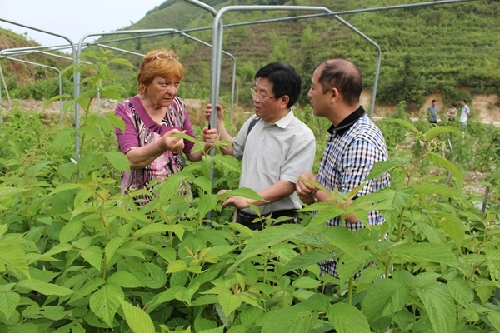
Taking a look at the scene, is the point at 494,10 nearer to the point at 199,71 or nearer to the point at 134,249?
the point at 199,71

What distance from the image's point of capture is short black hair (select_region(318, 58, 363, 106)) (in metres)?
2.04

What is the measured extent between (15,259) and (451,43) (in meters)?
45.7

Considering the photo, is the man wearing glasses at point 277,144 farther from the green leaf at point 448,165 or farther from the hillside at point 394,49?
the hillside at point 394,49

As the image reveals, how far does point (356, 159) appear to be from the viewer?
187 centimetres

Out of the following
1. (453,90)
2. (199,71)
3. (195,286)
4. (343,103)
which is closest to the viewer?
(195,286)

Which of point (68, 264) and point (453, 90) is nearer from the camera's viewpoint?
point (68, 264)

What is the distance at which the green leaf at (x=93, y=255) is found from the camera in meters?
1.13

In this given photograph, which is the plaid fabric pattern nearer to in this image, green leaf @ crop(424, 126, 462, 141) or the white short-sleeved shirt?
the white short-sleeved shirt

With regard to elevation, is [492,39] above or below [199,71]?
above

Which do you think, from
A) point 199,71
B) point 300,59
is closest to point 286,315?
point 300,59

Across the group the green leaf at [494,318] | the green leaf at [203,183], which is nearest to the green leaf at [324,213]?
the green leaf at [494,318]

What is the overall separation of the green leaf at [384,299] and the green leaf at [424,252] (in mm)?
81

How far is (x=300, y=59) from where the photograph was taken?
42.4 metres

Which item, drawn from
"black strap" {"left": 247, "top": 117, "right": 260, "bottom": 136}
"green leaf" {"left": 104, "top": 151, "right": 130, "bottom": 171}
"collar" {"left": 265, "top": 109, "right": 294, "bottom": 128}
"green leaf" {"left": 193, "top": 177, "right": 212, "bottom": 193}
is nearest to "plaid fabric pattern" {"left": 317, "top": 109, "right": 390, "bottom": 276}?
"collar" {"left": 265, "top": 109, "right": 294, "bottom": 128}
